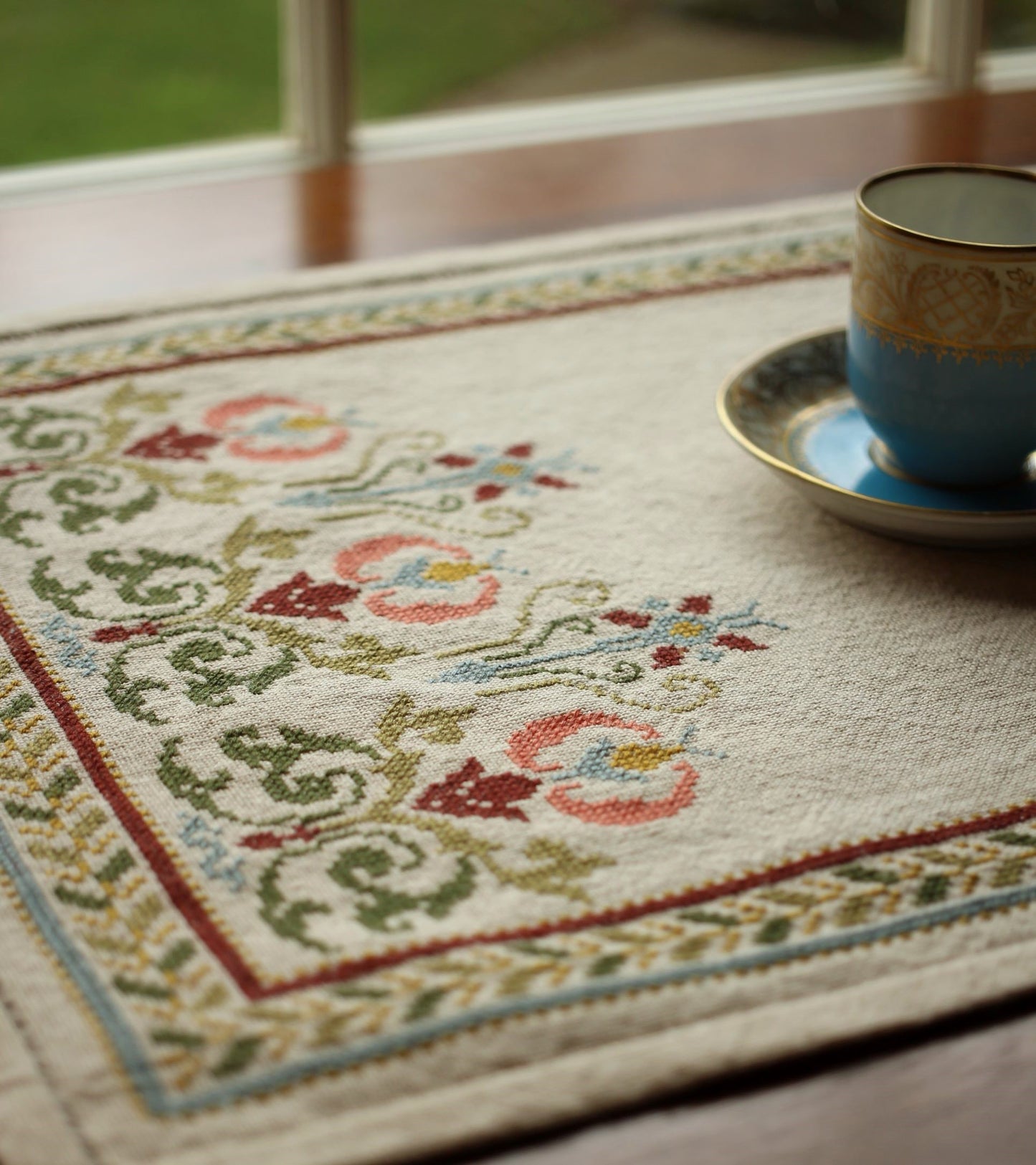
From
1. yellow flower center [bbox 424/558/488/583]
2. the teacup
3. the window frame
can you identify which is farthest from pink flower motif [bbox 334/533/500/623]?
the window frame

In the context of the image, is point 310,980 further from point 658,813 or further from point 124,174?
point 124,174

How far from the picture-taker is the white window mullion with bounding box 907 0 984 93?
156cm

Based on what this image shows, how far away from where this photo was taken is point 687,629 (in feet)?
2.07

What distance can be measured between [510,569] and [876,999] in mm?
284

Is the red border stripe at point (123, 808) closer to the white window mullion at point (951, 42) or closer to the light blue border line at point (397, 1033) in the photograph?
the light blue border line at point (397, 1033)

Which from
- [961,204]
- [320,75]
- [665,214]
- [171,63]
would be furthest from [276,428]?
[171,63]

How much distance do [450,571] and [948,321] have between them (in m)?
0.25

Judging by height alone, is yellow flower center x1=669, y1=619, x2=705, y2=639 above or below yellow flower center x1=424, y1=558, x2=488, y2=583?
below

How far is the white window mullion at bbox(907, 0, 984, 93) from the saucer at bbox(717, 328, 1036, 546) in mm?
921

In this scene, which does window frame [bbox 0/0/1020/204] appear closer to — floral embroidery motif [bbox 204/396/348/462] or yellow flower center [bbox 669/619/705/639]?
floral embroidery motif [bbox 204/396/348/462]

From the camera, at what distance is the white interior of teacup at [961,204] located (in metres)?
0.70

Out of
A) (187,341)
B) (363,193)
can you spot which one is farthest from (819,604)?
(363,193)

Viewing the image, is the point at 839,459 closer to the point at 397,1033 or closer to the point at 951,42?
the point at 397,1033

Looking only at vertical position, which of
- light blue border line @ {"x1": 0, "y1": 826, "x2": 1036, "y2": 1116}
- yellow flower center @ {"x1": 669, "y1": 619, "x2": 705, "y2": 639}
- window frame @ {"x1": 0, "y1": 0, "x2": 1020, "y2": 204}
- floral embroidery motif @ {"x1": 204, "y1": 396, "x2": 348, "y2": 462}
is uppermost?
window frame @ {"x1": 0, "y1": 0, "x2": 1020, "y2": 204}
